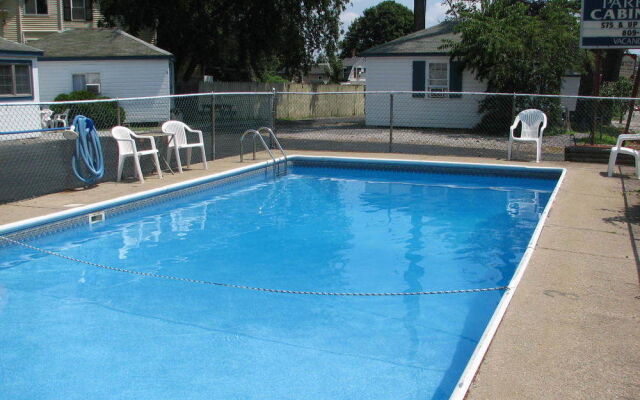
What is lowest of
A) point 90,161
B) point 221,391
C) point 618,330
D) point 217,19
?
point 221,391

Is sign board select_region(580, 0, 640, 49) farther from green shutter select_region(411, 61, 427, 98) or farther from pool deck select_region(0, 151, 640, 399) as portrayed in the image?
green shutter select_region(411, 61, 427, 98)

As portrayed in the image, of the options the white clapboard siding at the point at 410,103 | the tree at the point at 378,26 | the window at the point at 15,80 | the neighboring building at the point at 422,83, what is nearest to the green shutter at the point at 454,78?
the neighboring building at the point at 422,83

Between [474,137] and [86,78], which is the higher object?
[86,78]

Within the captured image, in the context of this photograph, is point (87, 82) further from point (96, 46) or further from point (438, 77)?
point (438, 77)

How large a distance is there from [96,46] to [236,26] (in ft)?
16.7

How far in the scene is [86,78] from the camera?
21.9 metres

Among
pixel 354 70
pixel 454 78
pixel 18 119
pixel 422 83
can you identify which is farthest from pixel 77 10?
pixel 354 70

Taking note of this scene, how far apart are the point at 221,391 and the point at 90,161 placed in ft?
19.8

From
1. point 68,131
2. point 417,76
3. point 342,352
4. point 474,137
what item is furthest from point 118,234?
point 417,76

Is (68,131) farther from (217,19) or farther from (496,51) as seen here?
(217,19)

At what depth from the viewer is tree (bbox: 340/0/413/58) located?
244ft

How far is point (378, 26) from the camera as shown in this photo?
75000 mm

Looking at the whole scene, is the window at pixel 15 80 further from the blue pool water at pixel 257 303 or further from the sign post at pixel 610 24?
the sign post at pixel 610 24

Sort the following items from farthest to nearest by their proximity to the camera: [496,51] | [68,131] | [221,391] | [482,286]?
[496,51]
[68,131]
[482,286]
[221,391]
